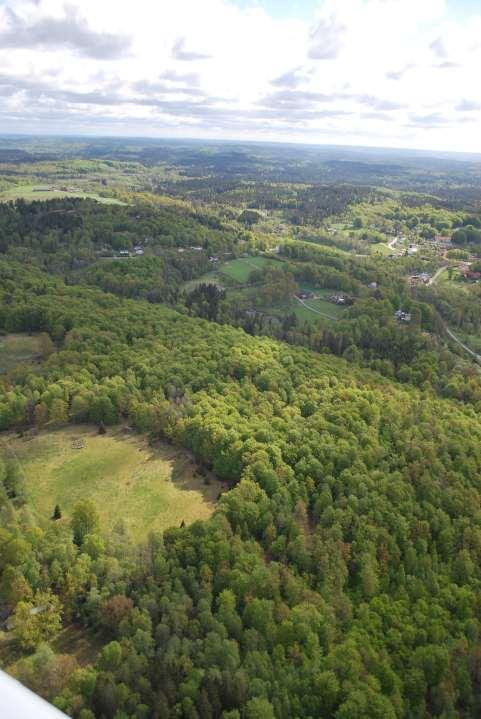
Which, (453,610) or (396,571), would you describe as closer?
(453,610)

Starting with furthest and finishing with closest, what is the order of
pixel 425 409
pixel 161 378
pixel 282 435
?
pixel 161 378, pixel 425 409, pixel 282 435

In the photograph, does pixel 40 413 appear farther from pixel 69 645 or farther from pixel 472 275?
pixel 472 275

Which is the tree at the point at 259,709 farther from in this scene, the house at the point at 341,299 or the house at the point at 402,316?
the house at the point at 341,299

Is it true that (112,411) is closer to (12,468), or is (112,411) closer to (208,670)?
(12,468)

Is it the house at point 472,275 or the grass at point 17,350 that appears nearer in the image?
the grass at point 17,350

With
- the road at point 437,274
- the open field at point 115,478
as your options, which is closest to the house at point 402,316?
the road at point 437,274

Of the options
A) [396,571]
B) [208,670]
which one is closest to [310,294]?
[396,571]
